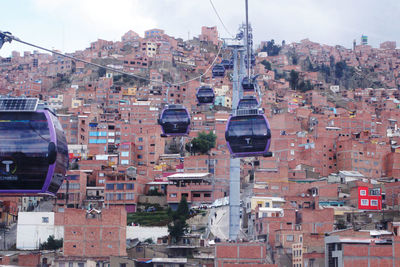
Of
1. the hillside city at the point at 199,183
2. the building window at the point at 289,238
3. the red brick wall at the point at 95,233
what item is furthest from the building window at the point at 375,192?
the red brick wall at the point at 95,233

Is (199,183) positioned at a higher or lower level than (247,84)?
lower

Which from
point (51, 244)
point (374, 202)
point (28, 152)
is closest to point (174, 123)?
point (28, 152)

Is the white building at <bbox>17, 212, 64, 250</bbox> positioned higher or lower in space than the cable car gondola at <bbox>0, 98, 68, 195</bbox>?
lower

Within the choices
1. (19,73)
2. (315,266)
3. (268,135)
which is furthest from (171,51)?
(268,135)

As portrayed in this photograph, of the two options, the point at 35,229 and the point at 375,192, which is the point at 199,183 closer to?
the point at 375,192

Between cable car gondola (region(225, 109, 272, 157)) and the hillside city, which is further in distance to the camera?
the hillside city

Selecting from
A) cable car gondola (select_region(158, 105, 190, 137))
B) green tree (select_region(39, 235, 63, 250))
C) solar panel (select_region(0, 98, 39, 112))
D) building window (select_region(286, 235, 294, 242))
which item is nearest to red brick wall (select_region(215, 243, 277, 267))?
building window (select_region(286, 235, 294, 242))

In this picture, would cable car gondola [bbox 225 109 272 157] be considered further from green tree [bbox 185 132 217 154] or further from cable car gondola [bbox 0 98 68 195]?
green tree [bbox 185 132 217 154]
